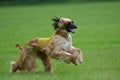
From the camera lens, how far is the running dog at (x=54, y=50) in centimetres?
1070

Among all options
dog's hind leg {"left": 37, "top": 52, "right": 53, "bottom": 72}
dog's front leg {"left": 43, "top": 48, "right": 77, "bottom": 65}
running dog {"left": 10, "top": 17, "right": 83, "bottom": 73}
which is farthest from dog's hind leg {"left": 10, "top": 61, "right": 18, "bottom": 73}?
dog's front leg {"left": 43, "top": 48, "right": 77, "bottom": 65}

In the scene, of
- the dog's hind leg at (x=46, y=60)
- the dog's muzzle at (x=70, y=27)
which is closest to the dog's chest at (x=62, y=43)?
the dog's muzzle at (x=70, y=27)

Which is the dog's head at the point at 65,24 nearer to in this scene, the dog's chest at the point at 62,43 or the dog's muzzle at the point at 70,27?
the dog's muzzle at the point at 70,27

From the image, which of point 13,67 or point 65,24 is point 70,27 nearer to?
point 65,24

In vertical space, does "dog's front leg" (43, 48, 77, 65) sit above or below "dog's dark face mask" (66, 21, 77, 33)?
below

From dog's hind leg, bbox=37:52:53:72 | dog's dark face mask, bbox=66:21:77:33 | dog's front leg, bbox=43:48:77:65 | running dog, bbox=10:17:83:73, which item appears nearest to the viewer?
dog's front leg, bbox=43:48:77:65

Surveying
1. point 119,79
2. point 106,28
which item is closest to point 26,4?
point 106,28

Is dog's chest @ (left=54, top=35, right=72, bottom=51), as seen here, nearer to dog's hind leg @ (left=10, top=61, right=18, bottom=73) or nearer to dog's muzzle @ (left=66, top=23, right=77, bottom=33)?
dog's muzzle @ (left=66, top=23, right=77, bottom=33)

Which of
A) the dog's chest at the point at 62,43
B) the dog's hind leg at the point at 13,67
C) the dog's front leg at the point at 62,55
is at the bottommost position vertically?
the dog's hind leg at the point at 13,67

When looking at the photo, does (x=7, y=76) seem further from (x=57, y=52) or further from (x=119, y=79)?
(x=119, y=79)

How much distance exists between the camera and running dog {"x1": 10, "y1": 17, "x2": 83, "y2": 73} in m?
10.7

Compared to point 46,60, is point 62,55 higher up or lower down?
higher up

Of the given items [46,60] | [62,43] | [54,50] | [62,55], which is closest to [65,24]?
[62,43]

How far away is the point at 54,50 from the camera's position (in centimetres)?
1075
